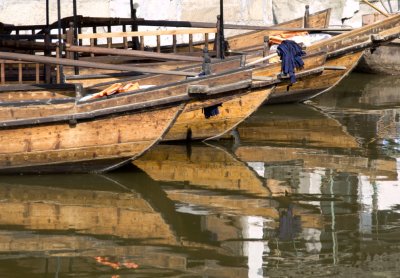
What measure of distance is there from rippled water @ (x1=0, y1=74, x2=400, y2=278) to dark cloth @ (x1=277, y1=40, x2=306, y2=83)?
968 millimetres

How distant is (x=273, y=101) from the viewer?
18.5 metres

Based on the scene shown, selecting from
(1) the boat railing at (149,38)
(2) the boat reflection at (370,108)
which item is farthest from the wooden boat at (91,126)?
(2) the boat reflection at (370,108)

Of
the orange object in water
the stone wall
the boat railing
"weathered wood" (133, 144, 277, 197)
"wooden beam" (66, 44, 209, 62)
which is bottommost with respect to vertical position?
"weathered wood" (133, 144, 277, 197)

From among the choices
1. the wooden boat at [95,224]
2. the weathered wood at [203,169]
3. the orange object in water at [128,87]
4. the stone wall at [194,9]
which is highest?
the stone wall at [194,9]

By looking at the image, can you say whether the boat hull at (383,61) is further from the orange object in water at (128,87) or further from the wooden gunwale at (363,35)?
the orange object in water at (128,87)

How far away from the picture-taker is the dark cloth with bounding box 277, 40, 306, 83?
15039 mm

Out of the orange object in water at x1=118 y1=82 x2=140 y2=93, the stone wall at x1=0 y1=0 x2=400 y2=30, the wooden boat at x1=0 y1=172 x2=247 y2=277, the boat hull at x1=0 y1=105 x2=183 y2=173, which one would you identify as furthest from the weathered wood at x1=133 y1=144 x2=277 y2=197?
the stone wall at x1=0 y1=0 x2=400 y2=30

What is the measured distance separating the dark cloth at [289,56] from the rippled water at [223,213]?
0.97 m

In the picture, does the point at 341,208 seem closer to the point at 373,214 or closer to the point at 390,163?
the point at 373,214

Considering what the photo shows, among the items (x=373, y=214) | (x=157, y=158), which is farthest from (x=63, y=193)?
(x=373, y=214)

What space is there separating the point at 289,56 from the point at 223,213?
4.37 metres

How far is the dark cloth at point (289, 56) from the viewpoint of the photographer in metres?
15.0

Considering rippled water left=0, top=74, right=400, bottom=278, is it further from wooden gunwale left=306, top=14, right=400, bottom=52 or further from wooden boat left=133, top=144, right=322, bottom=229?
wooden gunwale left=306, top=14, right=400, bottom=52

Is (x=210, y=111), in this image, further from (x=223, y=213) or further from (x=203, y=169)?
A: (x=223, y=213)
